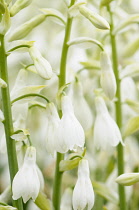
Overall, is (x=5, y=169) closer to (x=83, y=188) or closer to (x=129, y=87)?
(x=129, y=87)

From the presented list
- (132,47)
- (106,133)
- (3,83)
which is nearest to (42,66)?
(3,83)

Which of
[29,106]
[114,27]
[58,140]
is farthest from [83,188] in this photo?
[114,27]

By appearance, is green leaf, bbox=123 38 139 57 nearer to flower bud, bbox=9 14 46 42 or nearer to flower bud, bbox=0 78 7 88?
flower bud, bbox=9 14 46 42

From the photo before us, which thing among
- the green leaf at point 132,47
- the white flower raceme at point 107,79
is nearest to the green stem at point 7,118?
the white flower raceme at point 107,79

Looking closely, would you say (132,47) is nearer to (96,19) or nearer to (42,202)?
(96,19)

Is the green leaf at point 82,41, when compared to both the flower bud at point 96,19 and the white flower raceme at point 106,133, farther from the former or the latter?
the white flower raceme at point 106,133

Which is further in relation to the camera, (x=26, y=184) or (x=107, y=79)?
(x=107, y=79)
